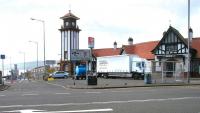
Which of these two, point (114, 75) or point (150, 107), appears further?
point (114, 75)

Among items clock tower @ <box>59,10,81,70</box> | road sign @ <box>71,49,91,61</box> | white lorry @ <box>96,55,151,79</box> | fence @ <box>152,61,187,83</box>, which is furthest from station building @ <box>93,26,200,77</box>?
road sign @ <box>71,49,91,61</box>

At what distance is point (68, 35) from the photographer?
107000 mm

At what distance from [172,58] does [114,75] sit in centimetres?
1335

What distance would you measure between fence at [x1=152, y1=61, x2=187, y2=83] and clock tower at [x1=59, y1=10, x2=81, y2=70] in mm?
62442

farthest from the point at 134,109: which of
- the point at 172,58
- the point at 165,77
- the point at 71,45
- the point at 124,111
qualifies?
the point at 71,45

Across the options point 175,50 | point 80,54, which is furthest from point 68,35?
point 80,54

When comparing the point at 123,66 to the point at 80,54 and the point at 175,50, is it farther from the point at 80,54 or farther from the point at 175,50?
the point at 80,54

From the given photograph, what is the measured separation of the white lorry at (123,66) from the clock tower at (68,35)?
1249 inches

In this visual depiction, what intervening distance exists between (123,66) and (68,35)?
141 ft

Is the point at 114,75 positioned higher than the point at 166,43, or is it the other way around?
the point at 166,43

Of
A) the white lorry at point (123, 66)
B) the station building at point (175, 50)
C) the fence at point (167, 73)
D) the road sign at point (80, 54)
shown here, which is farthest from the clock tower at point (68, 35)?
the road sign at point (80, 54)

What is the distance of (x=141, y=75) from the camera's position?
61812mm

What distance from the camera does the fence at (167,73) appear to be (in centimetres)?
4206

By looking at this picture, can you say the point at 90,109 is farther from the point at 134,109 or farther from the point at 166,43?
the point at 166,43
